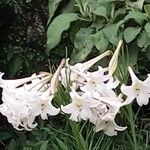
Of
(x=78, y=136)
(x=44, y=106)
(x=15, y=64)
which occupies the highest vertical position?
(x=44, y=106)

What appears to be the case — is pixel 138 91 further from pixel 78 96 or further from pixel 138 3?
pixel 138 3

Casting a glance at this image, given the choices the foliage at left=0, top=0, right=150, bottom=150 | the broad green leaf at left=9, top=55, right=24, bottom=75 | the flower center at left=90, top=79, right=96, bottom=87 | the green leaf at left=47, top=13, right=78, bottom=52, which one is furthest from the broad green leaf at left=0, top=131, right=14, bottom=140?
the flower center at left=90, top=79, right=96, bottom=87

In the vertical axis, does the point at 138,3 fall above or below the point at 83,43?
above

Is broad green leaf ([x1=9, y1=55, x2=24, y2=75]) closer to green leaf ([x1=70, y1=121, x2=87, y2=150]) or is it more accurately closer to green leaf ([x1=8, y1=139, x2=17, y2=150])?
green leaf ([x1=8, y1=139, x2=17, y2=150])

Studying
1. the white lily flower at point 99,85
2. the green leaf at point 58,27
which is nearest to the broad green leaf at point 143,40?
the green leaf at point 58,27

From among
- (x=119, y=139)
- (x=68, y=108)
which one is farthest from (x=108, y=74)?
(x=119, y=139)

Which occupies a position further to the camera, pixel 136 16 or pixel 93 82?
pixel 136 16

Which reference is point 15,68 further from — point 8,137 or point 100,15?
point 100,15

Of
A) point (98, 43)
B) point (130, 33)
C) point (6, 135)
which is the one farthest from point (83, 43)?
point (6, 135)
